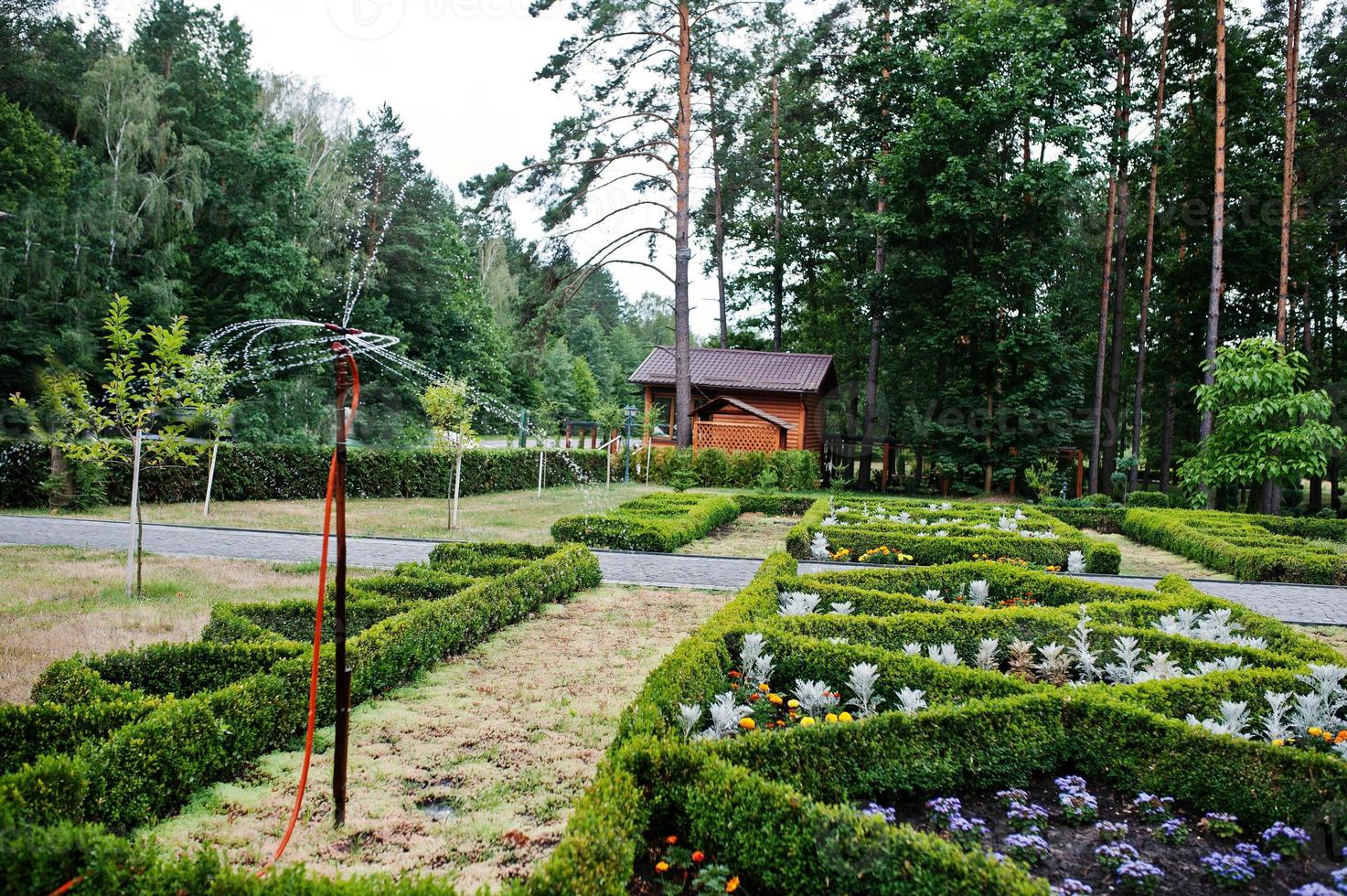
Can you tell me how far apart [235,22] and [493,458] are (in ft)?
64.4

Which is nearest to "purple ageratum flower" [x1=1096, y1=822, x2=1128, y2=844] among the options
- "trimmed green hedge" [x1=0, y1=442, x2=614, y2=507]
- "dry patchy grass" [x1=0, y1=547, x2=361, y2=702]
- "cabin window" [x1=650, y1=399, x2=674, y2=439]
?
"dry patchy grass" [x1=0, y1=547, x2=361, y2=702]

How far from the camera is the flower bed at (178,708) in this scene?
3045 millimetres

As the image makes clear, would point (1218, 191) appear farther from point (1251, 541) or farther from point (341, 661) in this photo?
point (341, 661)

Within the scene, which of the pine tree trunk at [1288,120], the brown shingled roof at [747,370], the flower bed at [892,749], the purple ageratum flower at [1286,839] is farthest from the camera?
the brown shingled roof at [747,370]

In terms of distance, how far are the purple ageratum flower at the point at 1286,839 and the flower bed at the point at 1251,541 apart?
318 inches

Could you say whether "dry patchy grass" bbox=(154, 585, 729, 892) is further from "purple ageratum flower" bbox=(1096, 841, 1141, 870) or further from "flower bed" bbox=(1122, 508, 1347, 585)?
"flower bed" bbox=(1122, 508, 1347, 585)

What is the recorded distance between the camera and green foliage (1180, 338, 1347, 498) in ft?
44.5

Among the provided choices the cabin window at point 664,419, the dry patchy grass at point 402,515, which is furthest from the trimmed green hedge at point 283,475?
the cabin window at point 664,419

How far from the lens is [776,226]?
2862 cm

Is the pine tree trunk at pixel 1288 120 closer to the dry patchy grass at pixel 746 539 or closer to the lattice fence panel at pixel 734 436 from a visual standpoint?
the dry patchy grass at pixel 746 539

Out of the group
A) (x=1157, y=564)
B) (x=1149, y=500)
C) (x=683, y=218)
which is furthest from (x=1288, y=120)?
(x=683, y=218)

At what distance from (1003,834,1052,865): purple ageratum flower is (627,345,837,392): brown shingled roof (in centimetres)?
2325

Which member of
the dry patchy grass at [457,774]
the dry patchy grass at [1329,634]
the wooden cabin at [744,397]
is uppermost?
the wooden cabin at [744,397]

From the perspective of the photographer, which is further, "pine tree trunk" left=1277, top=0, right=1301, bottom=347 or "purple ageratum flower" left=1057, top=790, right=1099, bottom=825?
"pine tree trunk" left=1277, top=0, right=1301, bottom=347
